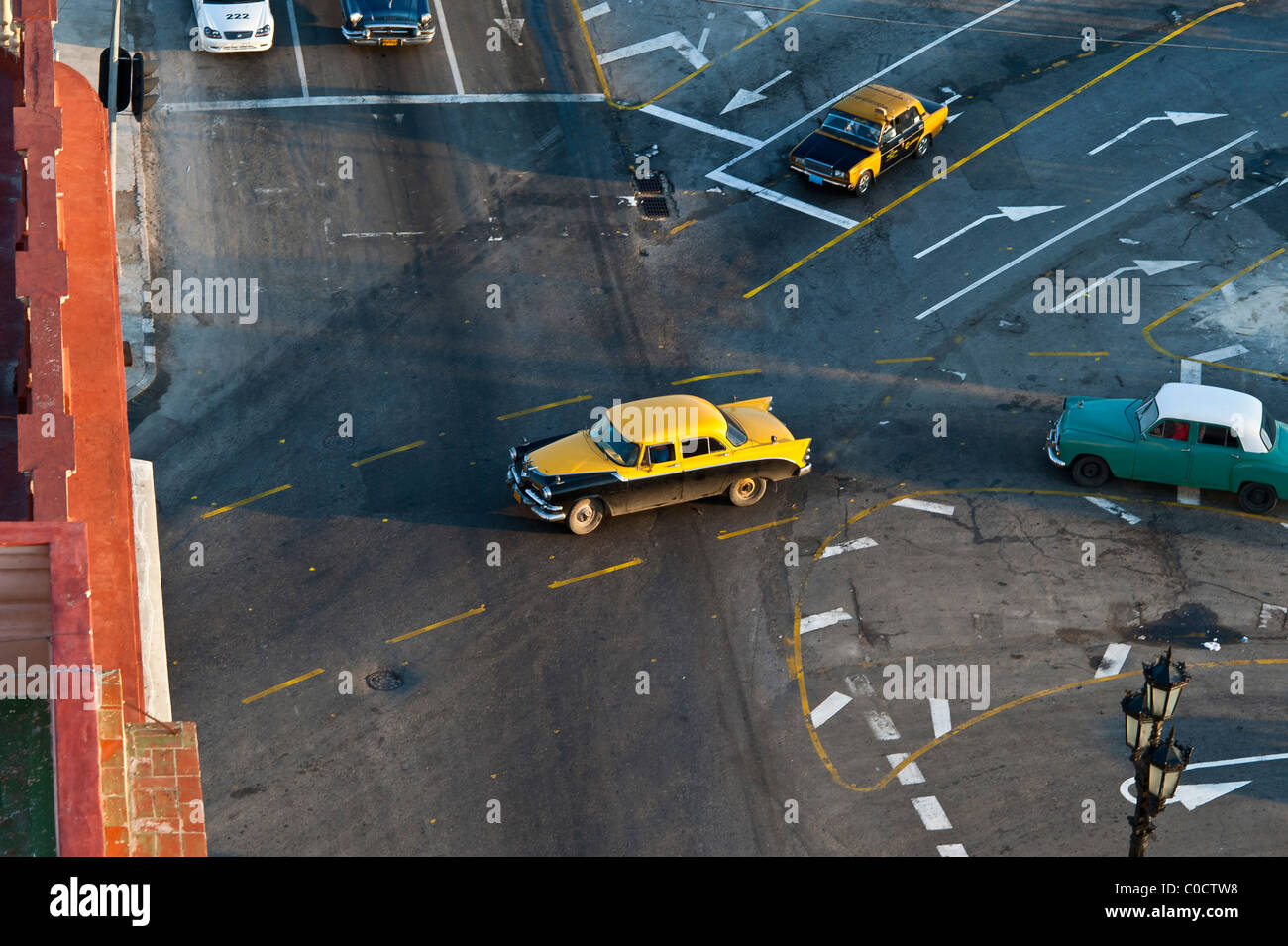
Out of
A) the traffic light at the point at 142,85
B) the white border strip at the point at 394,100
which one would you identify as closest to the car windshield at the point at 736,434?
the traffic light at the point at 142,85

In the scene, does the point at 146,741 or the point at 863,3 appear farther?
the point at 863,3

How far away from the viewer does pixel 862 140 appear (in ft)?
117

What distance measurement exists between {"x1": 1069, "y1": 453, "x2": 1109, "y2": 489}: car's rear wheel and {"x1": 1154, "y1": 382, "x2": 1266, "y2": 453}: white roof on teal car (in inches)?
56.0

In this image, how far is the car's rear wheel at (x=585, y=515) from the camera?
26969 mm

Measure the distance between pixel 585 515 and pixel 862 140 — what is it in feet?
43.8

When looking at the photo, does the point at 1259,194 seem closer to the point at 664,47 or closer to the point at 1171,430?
the point at 1171,430

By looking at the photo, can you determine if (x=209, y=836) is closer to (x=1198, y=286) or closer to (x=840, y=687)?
(x=840, y=687)

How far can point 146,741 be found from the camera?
1373 centimetres

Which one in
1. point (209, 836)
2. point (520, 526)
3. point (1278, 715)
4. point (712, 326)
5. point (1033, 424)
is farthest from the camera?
point (712, 326)

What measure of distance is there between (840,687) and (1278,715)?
6.76 metres

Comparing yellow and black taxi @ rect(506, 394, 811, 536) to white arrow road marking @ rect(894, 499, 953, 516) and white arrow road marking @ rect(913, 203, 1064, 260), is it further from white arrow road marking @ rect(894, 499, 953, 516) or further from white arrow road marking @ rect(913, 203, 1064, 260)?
white arrow road marking @ rect(913, 203, 1064, 260)

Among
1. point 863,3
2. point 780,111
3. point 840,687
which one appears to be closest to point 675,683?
point 840,687

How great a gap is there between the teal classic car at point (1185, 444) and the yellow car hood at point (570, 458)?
27.7ft
